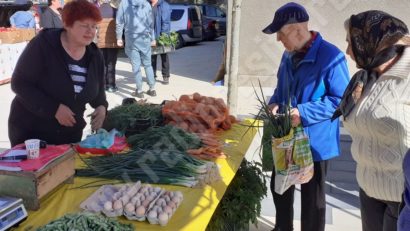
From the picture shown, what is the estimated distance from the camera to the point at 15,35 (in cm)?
895

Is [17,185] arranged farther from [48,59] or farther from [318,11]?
[318,11]

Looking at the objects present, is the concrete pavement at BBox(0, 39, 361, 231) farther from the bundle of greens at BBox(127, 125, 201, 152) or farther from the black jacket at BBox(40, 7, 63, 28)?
the black jacket at BBox(40, 7, 63, 28)

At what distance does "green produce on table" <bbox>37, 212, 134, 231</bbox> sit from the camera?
56.1 inches

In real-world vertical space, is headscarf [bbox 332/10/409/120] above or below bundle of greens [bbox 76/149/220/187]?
above

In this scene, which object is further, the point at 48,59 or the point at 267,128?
the point at 267,128

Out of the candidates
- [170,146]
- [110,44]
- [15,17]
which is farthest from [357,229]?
[15,17]

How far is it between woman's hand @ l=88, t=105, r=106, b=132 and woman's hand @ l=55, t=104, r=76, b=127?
0.24m

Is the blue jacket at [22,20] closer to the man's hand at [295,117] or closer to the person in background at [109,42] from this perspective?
the person in background at [109,42]

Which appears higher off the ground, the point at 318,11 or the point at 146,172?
the point at 318,11

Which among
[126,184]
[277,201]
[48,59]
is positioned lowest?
[277,201]

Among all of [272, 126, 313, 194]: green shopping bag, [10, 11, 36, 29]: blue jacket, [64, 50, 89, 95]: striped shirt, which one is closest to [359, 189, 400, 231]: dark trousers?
[272, 126, 313, 194]: green shopping bag

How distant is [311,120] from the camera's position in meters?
2.61

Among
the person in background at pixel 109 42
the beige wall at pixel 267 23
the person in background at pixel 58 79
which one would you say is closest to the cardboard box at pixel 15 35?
the person in background at pixel 109 42

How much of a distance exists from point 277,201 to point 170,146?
103 centimetres
